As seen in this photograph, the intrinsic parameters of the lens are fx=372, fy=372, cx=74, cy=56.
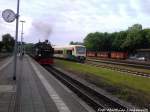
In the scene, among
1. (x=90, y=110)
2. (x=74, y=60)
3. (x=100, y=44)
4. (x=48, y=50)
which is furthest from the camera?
(x=100, y=44)

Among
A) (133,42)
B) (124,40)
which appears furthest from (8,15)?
(124,40)

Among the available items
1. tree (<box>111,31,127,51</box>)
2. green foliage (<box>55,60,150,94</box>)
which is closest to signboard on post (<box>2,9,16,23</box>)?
green foliage (<box>55,60,150,94</box>)

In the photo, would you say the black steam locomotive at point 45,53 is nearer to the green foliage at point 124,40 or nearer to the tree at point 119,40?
the green foliage at point 124,40

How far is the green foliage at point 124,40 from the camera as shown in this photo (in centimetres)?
11875

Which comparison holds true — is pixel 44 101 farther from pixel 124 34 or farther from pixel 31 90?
pixel 124 34

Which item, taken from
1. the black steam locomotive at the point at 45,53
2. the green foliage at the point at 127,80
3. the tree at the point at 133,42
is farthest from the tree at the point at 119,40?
the green foliage at the point at 127,80

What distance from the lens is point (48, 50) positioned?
178 feet

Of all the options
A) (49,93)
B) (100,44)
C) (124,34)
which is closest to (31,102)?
(49,93)

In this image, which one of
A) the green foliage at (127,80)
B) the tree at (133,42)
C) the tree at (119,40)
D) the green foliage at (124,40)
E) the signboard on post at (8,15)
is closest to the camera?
the signboard on post at (8,15)

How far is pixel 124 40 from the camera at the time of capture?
128 metres

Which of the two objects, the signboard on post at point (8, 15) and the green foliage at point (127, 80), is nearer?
the signboard on post at point (8, 15)

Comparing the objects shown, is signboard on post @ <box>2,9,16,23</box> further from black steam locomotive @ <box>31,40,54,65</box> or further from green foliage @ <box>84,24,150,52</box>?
green foliage @ <box>84,24,150,52</box>

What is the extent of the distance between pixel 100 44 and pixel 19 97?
138979 mm

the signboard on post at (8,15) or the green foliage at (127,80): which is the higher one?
the signboard on post at (8,15)
